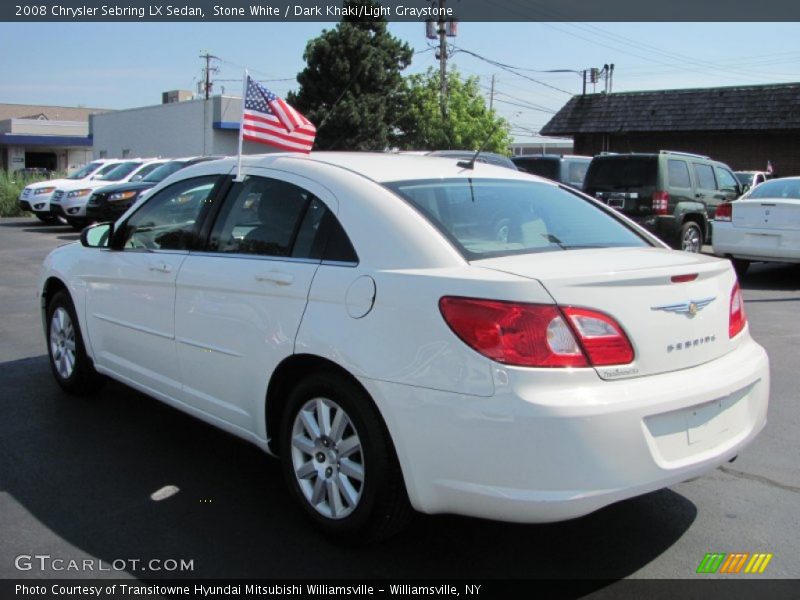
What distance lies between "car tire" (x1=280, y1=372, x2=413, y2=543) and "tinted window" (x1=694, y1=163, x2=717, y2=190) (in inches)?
453

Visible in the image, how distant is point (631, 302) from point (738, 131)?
92.4 ft

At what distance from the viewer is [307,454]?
3.60 metres

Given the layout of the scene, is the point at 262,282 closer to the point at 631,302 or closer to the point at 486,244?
the point at 486,244

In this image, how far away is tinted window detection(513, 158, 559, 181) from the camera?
1777 cm

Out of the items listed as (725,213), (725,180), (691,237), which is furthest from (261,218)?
(725,180)

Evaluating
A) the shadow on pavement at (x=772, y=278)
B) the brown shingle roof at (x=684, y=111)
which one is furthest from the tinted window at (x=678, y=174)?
the brown shingle roof at (x=684, y=111)

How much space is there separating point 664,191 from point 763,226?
1839 millimetres

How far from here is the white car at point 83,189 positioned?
19312mm

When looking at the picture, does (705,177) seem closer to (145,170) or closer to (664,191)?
(664,191)

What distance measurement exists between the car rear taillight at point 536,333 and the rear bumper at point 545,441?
0.06 meters

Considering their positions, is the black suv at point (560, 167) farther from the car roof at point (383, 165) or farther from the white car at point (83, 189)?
the car roof at point (383, 165)

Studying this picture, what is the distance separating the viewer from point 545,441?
9.34 feet

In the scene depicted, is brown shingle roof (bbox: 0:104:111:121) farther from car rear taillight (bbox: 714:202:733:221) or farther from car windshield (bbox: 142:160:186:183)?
car rear taillight (bbox: 714:202:733:221)

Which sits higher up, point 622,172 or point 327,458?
point 622,172
